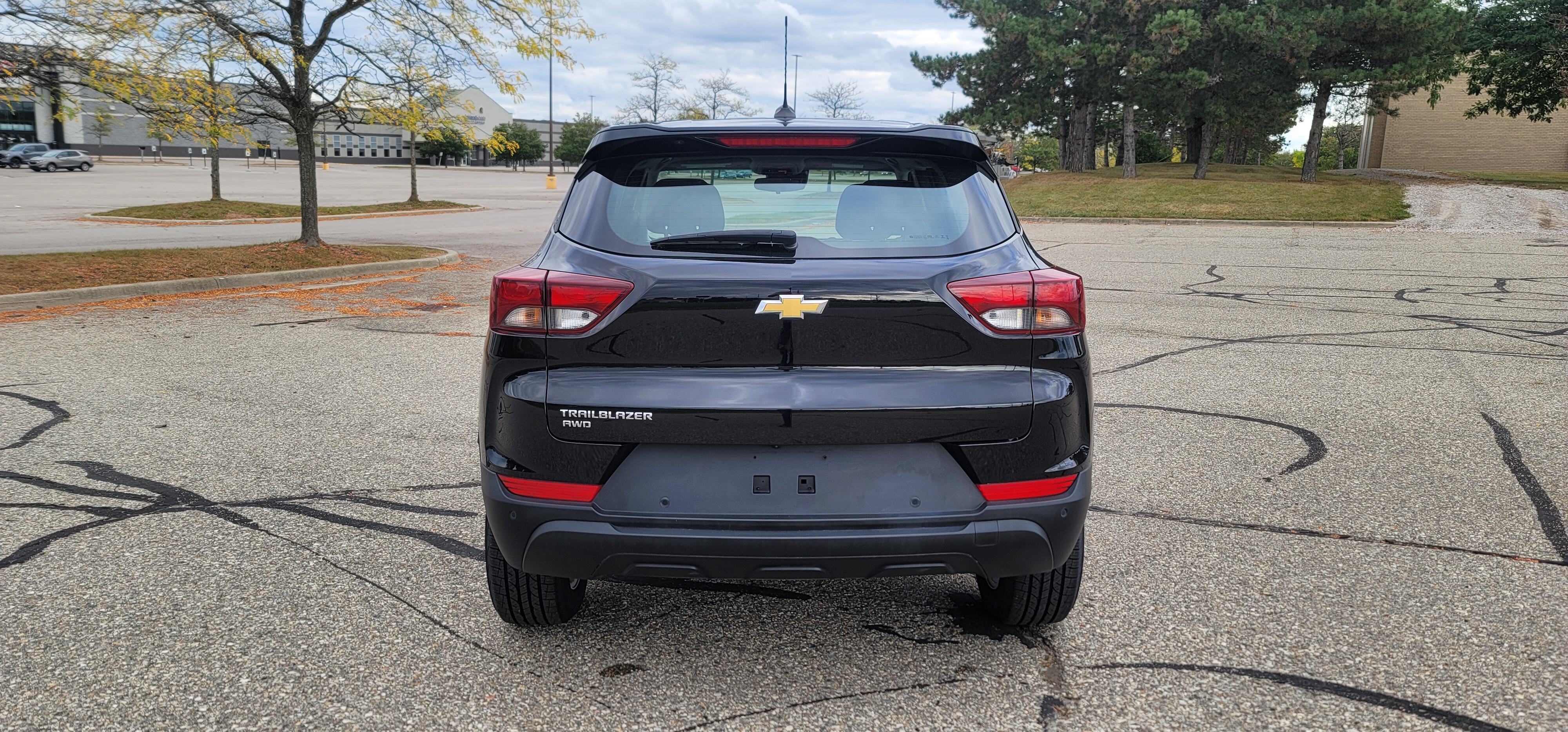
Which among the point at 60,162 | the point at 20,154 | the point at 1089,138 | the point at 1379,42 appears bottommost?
the point at 60,162

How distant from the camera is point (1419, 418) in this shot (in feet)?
20.9

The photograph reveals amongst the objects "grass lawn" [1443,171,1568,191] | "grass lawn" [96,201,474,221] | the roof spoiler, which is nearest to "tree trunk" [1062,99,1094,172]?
"grass lawn" [1443,171,1568,191]

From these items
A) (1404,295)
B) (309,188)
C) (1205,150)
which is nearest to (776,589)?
(1404,295)

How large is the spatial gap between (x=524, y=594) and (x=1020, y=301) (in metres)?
1.72

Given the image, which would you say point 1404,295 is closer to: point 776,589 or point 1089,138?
point 776,589

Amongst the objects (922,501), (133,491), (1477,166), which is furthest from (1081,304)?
(1477,166)

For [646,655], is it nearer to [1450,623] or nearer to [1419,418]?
[1450,623]

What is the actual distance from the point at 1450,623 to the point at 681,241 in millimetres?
2777

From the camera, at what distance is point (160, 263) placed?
13.9 meters

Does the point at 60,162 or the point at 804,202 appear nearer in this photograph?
the point at 804,202

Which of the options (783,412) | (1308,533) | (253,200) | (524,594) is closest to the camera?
(783,412)

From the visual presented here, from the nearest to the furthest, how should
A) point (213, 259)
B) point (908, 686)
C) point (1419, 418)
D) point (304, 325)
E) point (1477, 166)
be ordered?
1. point (908, 686)
2. point (1419, 418)
3. point (304, 325)
4. point (213, 259)
5. point (1477, 166)

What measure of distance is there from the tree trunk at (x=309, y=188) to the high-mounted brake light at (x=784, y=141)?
15.2m

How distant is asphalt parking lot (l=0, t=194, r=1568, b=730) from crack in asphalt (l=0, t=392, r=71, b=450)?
27 mm
